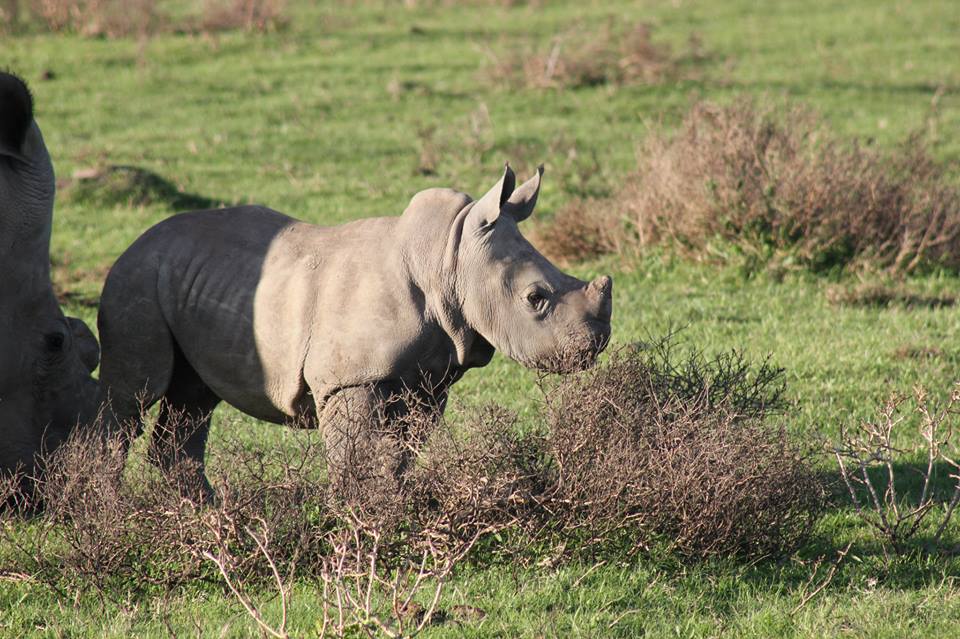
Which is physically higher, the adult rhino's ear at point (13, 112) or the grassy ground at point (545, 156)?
the adult rhino's ear at point (13, 112)

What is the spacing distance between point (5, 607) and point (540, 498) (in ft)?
7.97

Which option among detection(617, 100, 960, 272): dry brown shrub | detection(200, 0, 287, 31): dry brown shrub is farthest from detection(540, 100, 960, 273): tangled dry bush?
detection(200, 0, 287, 31): dry brown shrub

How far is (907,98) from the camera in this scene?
18531mm

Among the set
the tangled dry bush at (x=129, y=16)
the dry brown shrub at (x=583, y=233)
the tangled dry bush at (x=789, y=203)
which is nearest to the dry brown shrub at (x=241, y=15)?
the tangled dry bush at (x=129, y=16)

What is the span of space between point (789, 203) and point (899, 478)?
463 cm

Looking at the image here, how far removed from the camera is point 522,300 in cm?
604

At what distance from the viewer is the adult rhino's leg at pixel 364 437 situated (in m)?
5.71

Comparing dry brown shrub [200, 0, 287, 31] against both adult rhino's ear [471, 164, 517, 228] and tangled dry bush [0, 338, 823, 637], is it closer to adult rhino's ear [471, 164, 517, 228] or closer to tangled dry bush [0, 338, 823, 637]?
tangled dry bush [0, 338, 823, 637]

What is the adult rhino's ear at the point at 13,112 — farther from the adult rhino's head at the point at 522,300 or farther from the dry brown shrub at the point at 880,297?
the dry brown shrub at the point at 880,297

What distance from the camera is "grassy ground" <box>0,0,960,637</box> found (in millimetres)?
5719

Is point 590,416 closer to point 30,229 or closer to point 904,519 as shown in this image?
point 904,519

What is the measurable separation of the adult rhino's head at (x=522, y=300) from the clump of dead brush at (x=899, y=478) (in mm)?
1384

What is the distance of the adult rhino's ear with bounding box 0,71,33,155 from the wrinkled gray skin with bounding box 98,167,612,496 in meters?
0.78

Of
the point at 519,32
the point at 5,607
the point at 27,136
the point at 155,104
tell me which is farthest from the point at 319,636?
the point at 519,32
